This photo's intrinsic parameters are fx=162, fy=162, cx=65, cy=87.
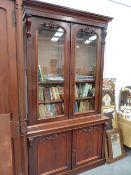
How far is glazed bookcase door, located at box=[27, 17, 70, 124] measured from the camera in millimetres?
1825

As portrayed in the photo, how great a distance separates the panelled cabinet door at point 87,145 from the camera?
87.8 inches

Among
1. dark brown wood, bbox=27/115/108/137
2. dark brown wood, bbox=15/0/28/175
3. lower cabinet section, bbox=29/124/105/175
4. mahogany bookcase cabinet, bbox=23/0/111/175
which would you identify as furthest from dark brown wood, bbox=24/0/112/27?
lower cabinet section, bbox=29/124/105/175

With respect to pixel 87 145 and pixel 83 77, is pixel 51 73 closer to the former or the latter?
pixel 83 77

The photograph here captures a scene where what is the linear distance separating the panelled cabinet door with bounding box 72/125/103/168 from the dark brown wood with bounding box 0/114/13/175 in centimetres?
97

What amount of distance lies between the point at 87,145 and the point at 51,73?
1156 millimetres

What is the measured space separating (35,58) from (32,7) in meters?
0.53

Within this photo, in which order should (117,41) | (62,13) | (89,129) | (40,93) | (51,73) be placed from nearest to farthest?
(62,13) → (40,93) → (51,73) → (89,129) → (117,41)

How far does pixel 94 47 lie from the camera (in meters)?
2.30

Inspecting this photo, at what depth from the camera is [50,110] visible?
2.14m

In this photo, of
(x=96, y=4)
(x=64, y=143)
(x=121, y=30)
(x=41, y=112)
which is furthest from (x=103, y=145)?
(x=96, y=4)

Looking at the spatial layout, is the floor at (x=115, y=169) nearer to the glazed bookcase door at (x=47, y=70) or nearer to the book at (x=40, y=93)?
the glazed bookcase door at (x=47, y=70)

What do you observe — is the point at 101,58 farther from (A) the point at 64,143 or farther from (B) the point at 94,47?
(A) the point at 64,143

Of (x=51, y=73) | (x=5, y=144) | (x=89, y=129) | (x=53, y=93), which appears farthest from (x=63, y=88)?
(x=5, y=144)

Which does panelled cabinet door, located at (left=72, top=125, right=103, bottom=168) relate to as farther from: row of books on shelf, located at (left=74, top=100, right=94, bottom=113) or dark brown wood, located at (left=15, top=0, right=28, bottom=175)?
dark brown wood, located at (left=15, top=0, right=28, bottom=175)
